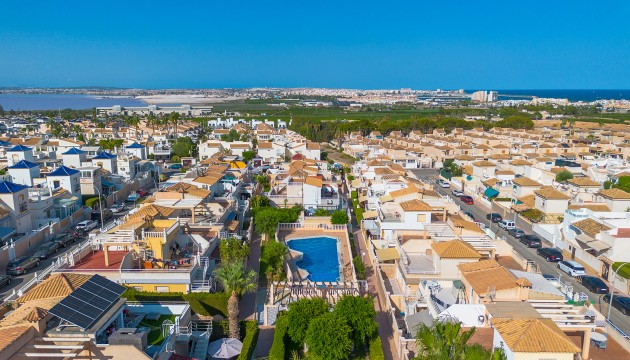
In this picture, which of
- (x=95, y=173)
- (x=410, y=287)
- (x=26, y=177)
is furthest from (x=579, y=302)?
(x=26, y=177)

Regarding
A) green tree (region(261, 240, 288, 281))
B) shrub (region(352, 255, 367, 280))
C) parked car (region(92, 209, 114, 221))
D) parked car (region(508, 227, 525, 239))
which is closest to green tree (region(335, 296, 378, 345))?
green tree (region(261, 240, 288, 281))

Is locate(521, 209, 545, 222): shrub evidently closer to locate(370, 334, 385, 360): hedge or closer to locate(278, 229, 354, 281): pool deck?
locate(278, 229, 354, 281): pool deck

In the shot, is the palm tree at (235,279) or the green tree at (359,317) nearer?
the green tree at (359,317)

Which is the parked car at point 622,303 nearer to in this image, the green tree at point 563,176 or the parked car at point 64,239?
the green tree at point 563,176

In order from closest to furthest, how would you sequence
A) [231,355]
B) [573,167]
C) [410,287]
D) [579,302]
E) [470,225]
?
[231,355] → [579,302] → [410,287] → [470,225] → [573,167]

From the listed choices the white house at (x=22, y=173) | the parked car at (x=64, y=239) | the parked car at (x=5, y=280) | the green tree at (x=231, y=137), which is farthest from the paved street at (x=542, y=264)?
the green tree at (x=231, y=137)

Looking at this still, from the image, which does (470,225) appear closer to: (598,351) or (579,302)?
(579,302)
